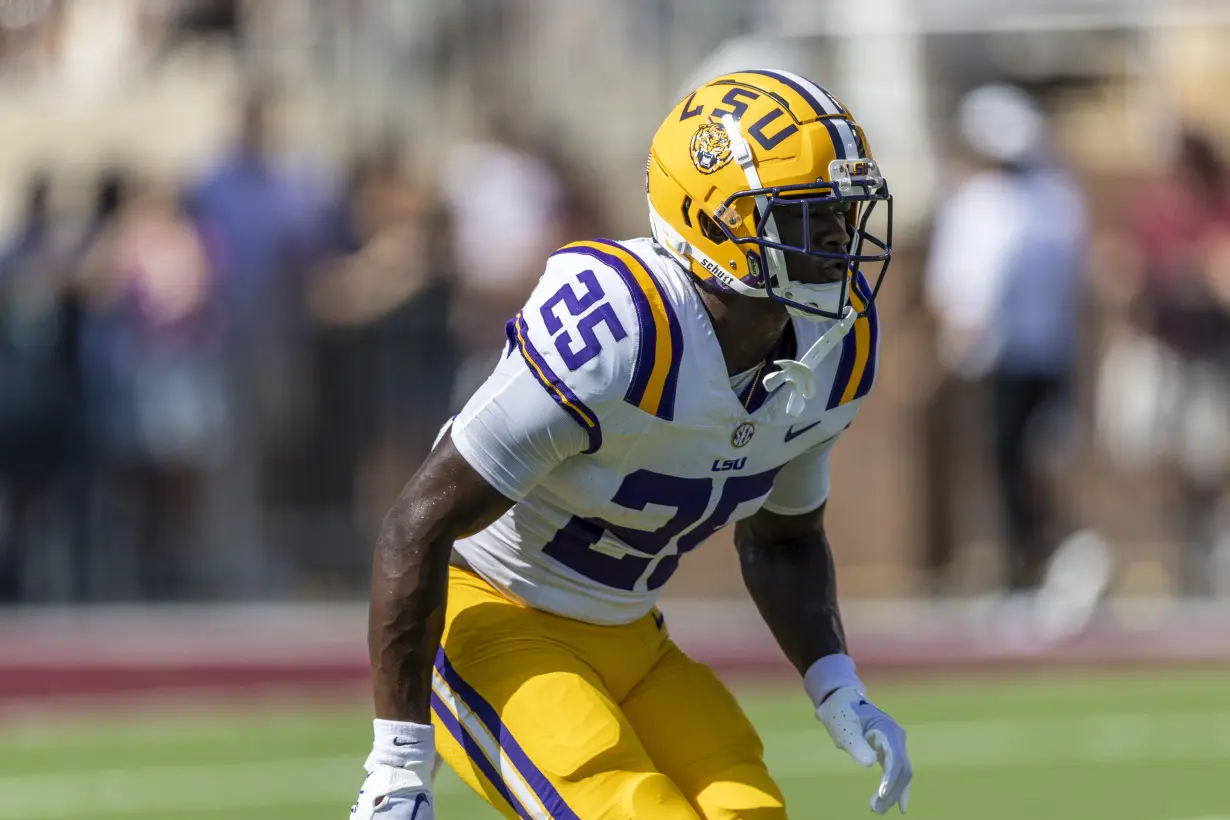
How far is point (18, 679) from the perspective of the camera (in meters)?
9.79

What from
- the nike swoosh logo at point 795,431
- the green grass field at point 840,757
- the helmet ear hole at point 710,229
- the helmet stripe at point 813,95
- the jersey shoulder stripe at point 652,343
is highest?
the helmet stripe at point 813,95

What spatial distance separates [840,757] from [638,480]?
13.9 ft

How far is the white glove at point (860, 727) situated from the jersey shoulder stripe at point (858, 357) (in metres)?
0.57

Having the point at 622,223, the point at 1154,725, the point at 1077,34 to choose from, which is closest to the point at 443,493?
the point at 1154,725

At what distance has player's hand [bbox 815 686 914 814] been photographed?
4.22 meters

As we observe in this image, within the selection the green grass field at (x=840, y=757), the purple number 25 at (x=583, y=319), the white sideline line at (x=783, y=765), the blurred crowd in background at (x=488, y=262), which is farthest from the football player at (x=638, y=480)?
the blurred crowd in background at (x=488, y=262)

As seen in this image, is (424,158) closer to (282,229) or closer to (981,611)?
(282,229)

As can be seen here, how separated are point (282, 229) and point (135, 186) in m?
0.77

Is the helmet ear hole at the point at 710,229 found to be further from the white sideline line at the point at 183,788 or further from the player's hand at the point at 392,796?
the white sideline line at the point at 183,788

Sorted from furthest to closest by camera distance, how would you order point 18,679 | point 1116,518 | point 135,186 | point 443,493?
point 1116,518 < point 135,186 < point 18,679 < point 443,493

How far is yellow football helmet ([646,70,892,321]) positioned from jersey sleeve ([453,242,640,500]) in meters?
0.23

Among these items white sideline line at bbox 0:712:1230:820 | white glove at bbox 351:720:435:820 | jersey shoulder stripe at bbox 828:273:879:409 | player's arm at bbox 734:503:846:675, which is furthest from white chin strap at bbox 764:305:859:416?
white sideline line at bbox 0:712:1230:820

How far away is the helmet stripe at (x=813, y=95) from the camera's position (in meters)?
4.05

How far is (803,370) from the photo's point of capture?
4.07m
